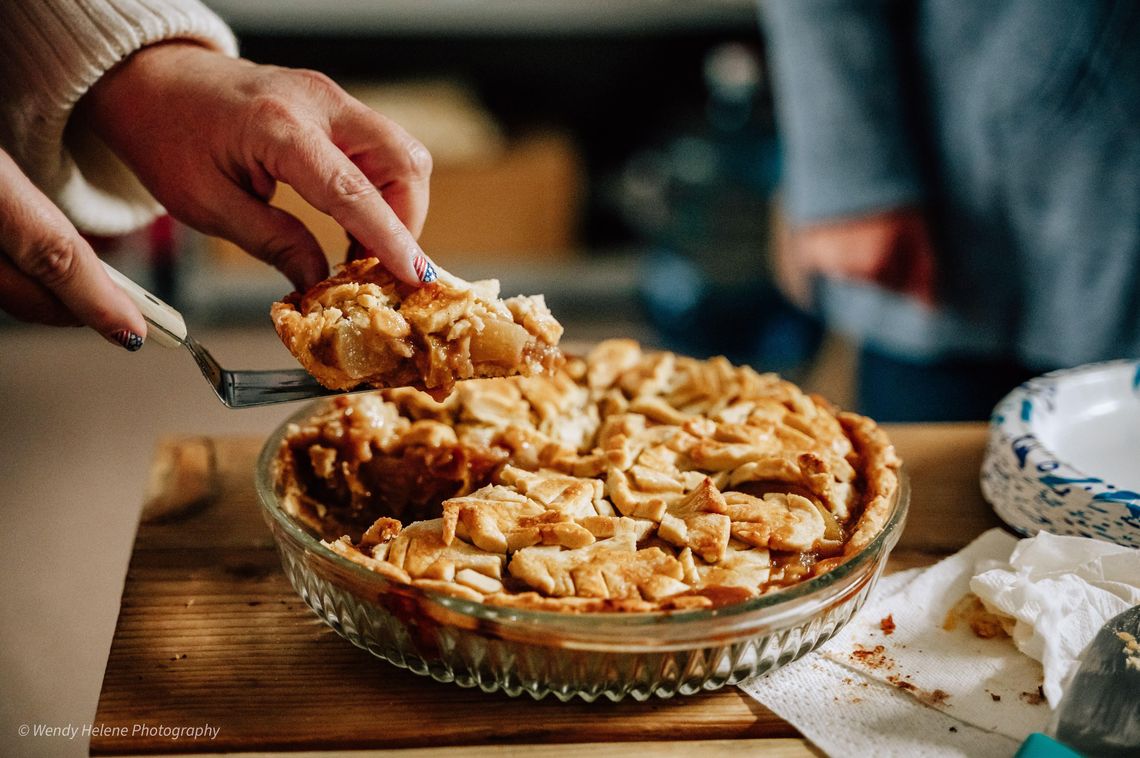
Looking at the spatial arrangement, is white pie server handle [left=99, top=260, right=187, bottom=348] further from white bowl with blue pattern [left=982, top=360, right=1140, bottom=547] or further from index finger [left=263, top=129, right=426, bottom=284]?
white bowl with blue pattern [left=982, top=360, right=1140, bottom=547]

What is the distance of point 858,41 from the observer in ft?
5.92

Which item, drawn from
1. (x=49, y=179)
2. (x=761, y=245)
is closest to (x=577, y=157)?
(x=761, y=245)

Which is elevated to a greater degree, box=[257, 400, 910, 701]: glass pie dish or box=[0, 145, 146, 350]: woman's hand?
box=[0, 145, 146, 350]: woman's hand

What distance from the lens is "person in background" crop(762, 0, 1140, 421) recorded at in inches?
64.2

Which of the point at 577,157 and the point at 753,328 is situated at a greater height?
the point at 577,157

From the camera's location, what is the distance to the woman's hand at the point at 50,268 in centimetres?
92

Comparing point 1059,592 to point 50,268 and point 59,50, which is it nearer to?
point 50,268

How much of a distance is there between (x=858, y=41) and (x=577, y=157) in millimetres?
1860

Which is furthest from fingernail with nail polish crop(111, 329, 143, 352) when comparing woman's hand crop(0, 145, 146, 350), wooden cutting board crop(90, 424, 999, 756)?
wooden cutting board crop(90, 424, 999, 756)

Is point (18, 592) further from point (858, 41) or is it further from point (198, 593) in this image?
point (858, 41)

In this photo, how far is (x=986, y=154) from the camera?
175 centimetres

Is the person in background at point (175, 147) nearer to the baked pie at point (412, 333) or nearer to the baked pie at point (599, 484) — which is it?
the baked pie at point (412, 333)

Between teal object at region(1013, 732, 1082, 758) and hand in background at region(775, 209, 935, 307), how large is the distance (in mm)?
1248

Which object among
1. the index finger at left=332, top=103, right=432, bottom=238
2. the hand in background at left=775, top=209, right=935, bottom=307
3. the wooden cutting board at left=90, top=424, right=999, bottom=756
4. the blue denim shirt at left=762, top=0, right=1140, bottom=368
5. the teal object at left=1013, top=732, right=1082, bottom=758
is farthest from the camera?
the hand in background at left=775, top=209, right=935, bottom=307
